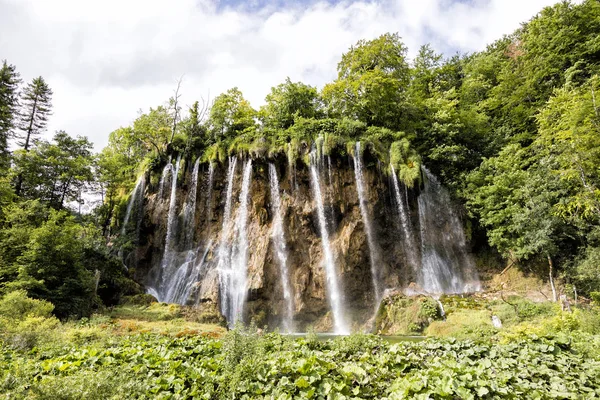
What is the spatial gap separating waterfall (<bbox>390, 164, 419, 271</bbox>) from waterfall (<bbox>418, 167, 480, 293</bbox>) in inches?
24.8

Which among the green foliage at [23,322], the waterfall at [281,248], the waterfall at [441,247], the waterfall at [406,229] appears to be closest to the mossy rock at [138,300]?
the green foliage at [23,322]

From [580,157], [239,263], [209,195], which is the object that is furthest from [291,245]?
[580,157]

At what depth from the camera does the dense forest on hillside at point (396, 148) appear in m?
15.8

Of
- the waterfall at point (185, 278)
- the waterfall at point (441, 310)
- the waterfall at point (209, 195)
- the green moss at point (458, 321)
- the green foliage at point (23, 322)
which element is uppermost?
the waterfall at point (209, 195)

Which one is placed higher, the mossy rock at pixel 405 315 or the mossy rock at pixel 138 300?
the mossy rock at pixel 138 300

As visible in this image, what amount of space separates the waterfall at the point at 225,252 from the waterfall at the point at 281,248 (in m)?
3.30

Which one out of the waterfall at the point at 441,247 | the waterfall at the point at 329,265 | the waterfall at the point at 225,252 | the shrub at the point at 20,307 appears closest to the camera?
the shrub at the point at 20,307

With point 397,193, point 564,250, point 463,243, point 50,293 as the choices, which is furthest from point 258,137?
point 564,250

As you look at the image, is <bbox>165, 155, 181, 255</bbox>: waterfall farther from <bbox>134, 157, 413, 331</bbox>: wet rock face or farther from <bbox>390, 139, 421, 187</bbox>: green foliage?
<bbox>390, 139, 421, 187</bbox>: green foliage

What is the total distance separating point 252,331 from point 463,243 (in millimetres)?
20667

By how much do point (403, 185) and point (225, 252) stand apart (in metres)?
13.4

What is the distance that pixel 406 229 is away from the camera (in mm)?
21594

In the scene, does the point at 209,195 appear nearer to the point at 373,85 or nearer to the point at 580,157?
the point at 373,85

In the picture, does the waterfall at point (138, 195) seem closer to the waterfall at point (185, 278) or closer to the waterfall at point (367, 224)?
the waterfall at point (185, 278)
